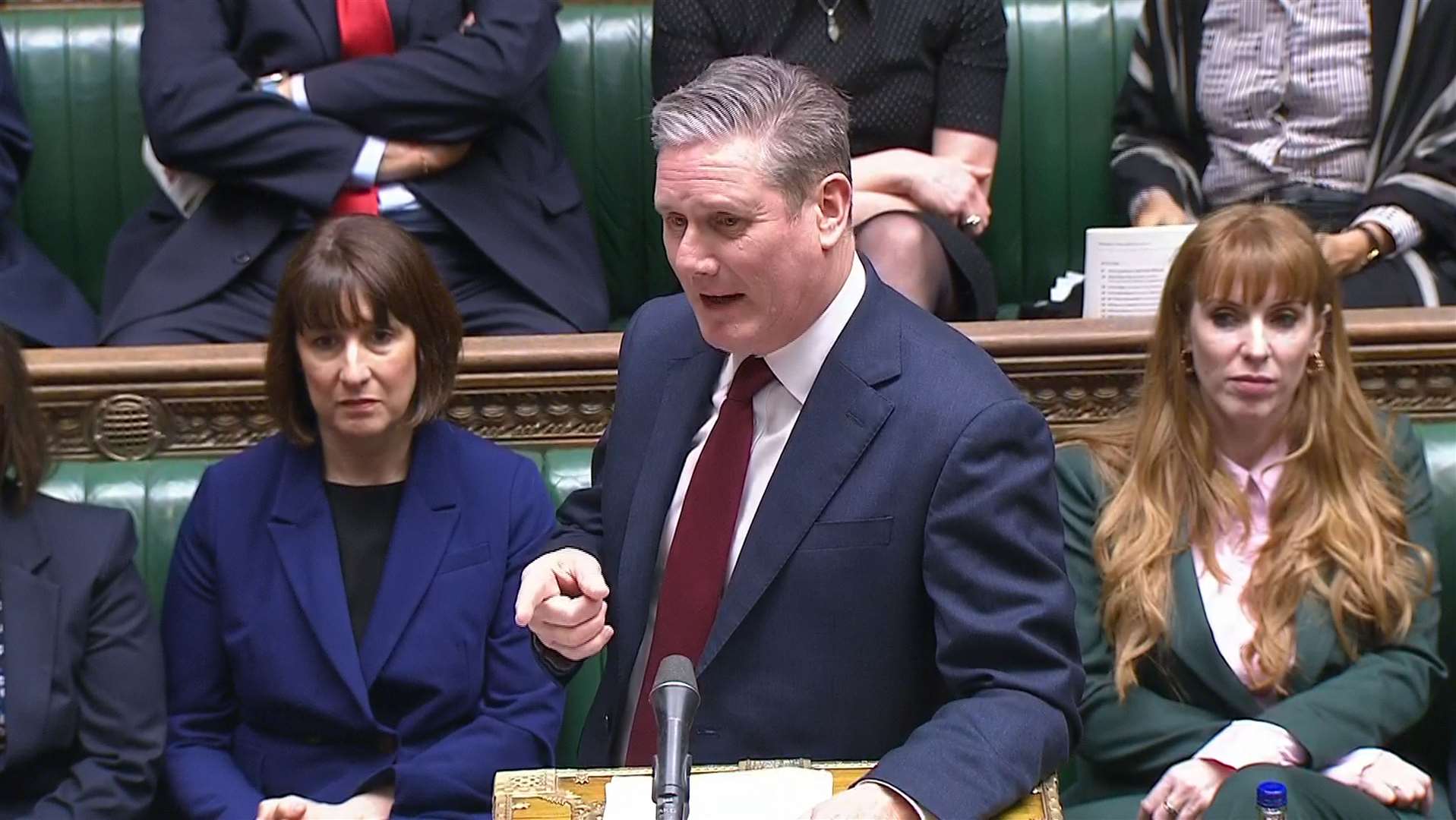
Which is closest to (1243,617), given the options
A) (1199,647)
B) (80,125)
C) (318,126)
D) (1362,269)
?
(1199,647)

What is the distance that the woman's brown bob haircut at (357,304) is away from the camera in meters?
2.60

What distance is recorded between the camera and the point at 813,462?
6.12 ft

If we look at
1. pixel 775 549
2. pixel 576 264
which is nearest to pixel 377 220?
pixel 576 264

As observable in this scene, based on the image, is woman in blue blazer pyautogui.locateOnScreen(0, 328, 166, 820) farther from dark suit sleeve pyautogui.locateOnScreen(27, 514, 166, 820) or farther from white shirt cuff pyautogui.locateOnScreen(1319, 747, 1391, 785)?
white shirt cuff pyautogui.locateOnScreen(1319, 747, 1391, 785)

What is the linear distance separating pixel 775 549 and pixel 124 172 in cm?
234

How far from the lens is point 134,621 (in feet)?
8.51

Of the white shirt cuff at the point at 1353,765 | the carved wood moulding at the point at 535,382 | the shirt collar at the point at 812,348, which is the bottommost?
the white shirt cuff at the point at 1353,765

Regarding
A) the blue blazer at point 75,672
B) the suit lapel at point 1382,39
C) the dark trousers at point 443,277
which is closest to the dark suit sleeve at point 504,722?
the blue blazer at point 75,672

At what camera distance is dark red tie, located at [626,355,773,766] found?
1909 mm

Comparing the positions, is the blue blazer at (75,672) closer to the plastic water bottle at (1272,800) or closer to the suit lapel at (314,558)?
the suit lapel at (314,558)

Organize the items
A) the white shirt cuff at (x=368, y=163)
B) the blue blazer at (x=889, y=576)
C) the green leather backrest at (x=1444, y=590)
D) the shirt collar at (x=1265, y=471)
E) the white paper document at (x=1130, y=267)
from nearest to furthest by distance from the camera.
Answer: the blue blazer at (x=889, y=576) → the shirt collar at (x=1265, y=471) → the green leather backrest at (x=1444, y=590) → the white paper document at (x=1130, y=267) → the white shirt cuff at (x=368, y=163)

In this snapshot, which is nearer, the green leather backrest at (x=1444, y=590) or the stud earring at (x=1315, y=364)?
the stud earring at (x=1315, y=364)

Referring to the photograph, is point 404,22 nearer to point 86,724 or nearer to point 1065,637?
point 86,724

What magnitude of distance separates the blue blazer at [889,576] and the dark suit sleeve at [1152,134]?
1.72 meters
